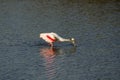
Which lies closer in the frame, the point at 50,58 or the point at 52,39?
the point at 50,58

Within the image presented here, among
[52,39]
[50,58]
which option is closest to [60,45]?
[52,39]

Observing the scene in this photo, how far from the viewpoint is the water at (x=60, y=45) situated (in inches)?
1560

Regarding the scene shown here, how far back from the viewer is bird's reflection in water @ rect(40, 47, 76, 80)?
128 ft

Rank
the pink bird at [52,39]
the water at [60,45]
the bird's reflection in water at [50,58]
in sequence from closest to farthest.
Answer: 1. the bird's reflection in water at [50,58]
2. the water at [60,45]
3. the pink bird at [52,39]

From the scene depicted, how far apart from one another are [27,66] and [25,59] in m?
2.48

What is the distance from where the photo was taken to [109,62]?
42.9 meters

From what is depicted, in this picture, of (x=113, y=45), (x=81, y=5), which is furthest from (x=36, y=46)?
(x=81, y=5)

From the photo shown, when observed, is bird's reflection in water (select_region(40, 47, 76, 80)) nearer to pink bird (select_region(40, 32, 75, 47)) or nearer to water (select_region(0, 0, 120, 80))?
water (select_region(0, 0, 120, 80))

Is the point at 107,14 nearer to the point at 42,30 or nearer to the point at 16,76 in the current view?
the point at 42,30

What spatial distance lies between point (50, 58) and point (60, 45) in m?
5.62

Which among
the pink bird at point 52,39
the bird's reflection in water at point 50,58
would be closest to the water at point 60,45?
the bird's reflection in water at point 50,58

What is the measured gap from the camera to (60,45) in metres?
49.2

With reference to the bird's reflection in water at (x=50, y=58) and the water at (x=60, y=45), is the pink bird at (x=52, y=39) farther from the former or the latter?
the bird's reflection in water at (x=50, y=58)

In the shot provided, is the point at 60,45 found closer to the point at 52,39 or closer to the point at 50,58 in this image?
the point at 52,39
